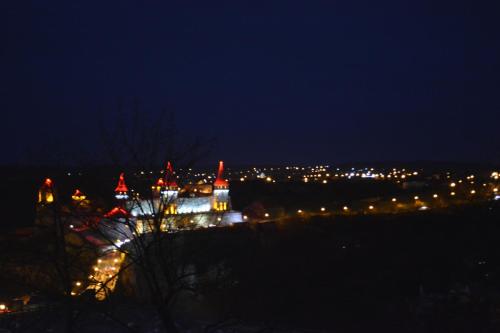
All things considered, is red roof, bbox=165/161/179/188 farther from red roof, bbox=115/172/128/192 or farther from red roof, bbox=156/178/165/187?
red roof, bbox=115/172/128/192

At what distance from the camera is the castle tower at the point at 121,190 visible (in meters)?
6.23

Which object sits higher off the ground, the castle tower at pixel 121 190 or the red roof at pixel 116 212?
the castle tower at pixel 121 190

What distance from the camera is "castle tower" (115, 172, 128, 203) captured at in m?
6.23

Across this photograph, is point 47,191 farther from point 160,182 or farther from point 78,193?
point 160,182

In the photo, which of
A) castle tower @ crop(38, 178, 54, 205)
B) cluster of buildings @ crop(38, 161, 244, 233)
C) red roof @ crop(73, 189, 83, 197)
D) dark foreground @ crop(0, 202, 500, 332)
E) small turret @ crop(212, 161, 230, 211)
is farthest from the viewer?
small turret @ crop(212, 161, 230, 211)

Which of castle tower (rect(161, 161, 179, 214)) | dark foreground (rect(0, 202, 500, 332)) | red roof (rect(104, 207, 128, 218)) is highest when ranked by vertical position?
castle tower (rect(161, 161, 179, 214))

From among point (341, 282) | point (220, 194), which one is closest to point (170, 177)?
point (341, 282)

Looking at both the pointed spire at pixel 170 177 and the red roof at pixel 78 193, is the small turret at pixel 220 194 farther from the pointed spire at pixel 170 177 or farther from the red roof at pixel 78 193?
the pointed spire at pixel 170 177

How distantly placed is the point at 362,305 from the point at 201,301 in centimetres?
483

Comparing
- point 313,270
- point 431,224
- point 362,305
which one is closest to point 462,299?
point 362,305

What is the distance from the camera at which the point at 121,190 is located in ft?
22.3

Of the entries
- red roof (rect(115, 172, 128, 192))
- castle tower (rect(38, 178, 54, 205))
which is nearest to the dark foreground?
red roof (rect(115, 172, 128, 192))

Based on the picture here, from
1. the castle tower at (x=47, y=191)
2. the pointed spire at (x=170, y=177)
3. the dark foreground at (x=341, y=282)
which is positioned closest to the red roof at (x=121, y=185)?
the pointed spire at (x=170, y=177)

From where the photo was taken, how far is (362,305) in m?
13.4
